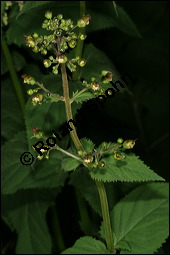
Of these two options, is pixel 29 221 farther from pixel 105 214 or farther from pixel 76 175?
pixel 105 214

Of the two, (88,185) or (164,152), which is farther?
→ (164,152)

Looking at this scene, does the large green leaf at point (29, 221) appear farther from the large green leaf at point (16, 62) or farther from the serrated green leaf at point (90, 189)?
the large green leaf at point (16, 62)

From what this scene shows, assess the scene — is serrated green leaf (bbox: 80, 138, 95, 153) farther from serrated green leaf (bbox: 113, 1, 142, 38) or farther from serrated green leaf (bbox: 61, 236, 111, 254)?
serrated green leaf (bbox: 113, 1, 142, 38)

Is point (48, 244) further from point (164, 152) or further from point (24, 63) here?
point (164, 152)

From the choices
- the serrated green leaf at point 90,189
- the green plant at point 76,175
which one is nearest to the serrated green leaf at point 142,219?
the green plant at point 76,175

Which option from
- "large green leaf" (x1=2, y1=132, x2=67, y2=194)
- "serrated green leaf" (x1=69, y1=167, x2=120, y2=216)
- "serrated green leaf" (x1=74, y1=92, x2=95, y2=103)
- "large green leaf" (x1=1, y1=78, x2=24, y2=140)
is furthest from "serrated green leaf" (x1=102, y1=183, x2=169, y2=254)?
"large green leaf" (x1=1, y1=78, x2=24, y2=140)

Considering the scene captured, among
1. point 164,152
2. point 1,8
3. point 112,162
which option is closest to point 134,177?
point 112,162

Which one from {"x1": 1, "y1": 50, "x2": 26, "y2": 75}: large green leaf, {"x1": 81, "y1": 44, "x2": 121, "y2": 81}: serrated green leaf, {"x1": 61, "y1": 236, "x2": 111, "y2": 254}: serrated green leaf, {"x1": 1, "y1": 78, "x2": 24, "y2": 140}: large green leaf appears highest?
{"x1": 1, "y1": 50, "x2": 26, "y2": 75}: large green leaf
